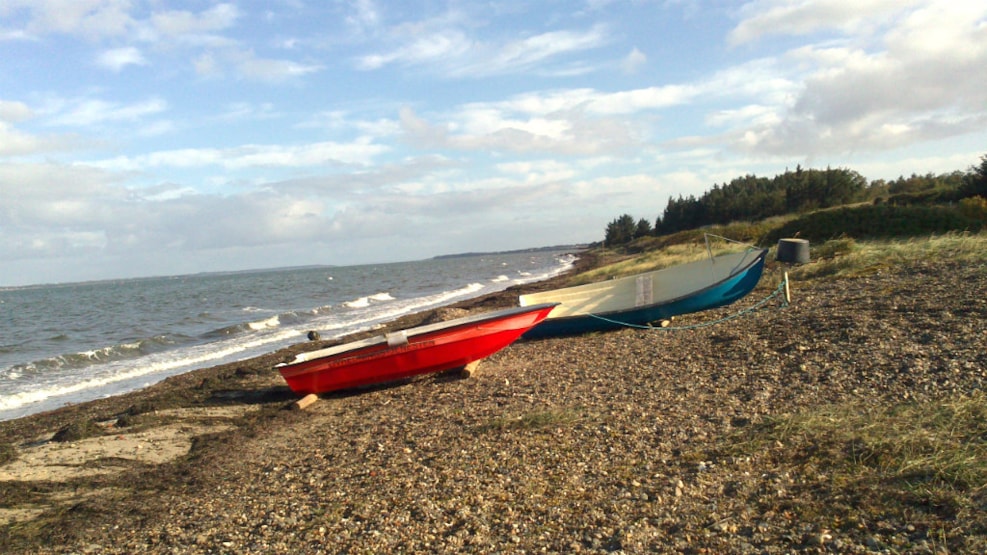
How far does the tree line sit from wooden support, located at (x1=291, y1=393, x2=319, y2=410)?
2756cm

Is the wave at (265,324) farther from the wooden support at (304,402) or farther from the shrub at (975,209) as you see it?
the shrub at (975,209)

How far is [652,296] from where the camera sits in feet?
51.5

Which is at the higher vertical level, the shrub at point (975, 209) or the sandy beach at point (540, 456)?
the shrub at point (975, 209)

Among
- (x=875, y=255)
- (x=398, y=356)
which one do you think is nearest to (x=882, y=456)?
(x=398, y=356)

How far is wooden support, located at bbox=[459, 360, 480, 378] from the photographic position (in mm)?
10789

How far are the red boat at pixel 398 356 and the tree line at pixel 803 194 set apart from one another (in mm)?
24741

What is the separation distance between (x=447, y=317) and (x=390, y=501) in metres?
14.0

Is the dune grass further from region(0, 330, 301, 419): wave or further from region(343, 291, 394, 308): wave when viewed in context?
region(343, 291, 394, 308): wave

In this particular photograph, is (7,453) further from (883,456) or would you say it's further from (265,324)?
(265,324)

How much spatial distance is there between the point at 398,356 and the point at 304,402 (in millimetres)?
1729

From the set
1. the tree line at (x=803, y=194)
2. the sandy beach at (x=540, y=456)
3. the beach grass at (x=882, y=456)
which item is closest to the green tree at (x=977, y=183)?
the tree line at (x=803, y=194)

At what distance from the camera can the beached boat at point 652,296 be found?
13.3 meters

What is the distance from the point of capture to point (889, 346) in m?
7.96

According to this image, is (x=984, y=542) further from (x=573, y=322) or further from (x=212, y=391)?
(x=212, y=391)
